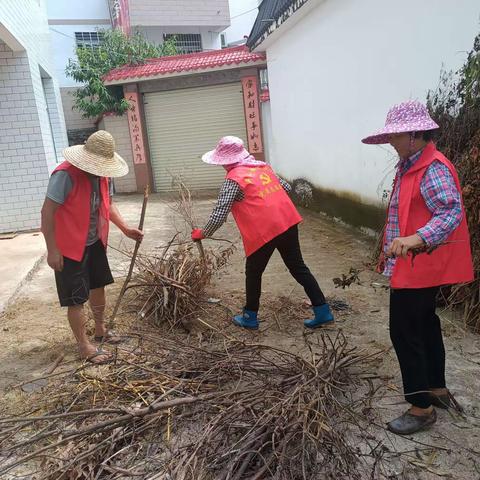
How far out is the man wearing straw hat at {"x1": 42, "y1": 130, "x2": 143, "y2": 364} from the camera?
8.85 feet

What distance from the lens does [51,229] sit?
2.69 metres

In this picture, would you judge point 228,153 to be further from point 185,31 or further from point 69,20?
point 185,31

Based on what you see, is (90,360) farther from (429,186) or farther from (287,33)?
(287,33)

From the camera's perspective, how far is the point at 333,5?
607 centimetres

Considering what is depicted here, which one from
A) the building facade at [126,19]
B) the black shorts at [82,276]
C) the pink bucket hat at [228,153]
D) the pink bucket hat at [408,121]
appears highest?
the building facade at [126,19]

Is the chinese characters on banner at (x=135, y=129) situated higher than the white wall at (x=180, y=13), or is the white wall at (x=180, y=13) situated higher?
the white wall at (x=180, y=13)

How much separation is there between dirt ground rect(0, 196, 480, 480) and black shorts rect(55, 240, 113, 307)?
462 millimetres

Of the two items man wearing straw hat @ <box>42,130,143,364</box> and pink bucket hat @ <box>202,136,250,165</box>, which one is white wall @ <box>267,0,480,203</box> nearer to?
pink bucket hat @ <box>202,136,250,165</box>

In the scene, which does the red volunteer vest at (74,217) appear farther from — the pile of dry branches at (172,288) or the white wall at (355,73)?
the white wall at (355,73)

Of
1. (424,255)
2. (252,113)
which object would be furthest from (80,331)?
(252,113)

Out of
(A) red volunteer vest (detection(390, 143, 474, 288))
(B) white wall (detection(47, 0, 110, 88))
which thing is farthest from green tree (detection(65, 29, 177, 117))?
(A) red volunteer vest (detection(390, 143, 474, 288))

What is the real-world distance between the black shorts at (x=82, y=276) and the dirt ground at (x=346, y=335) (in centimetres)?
46

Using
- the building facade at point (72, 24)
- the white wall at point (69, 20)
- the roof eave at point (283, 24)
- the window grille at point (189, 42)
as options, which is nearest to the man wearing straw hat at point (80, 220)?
the roof eave at point (283, 24)

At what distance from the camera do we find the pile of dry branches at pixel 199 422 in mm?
1860
